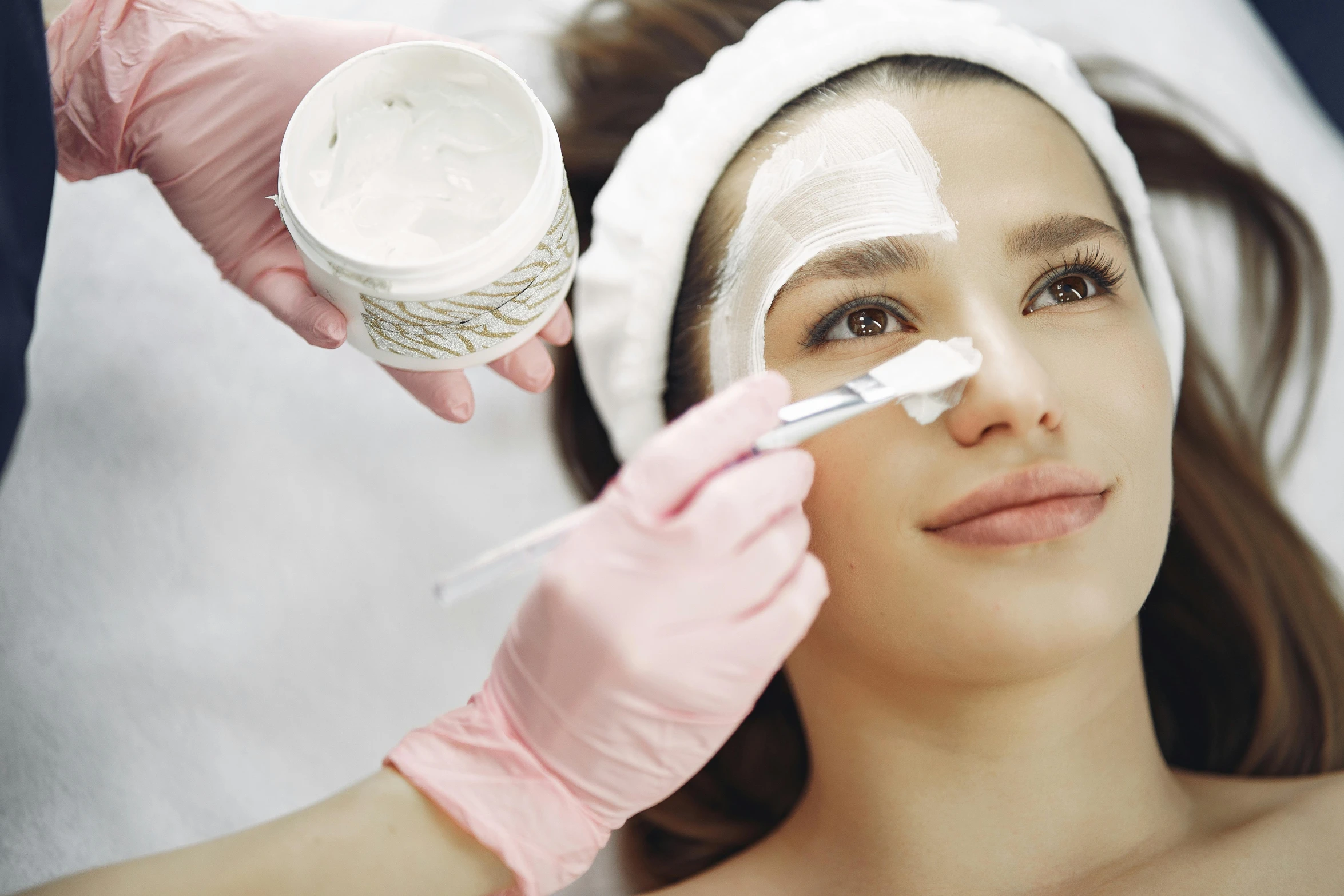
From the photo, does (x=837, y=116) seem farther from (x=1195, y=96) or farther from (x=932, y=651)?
(x=1195, y=96)

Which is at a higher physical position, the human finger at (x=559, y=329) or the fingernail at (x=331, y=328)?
the fingernail at (x=331, y=328)

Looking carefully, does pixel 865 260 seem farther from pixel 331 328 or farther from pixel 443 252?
pixel 331 328

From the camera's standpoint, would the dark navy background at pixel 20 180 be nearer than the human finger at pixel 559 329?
Yes

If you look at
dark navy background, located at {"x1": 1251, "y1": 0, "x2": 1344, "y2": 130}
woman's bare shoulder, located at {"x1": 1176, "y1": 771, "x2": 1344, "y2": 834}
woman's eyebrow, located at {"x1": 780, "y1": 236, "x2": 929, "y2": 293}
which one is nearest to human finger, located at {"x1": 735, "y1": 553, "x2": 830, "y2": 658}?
woman's eyebrow, located at {"x1": 780, "y1": 236, "x2": 929, "y2": 293}

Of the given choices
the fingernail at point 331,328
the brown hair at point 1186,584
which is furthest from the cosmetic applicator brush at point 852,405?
the brown hair at point 1186,584

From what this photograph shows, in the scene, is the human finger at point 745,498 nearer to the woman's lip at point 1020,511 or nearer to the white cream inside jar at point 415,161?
the woman's lip at point 1020,511

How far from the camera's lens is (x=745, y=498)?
1.03m

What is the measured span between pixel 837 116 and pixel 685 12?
67cm

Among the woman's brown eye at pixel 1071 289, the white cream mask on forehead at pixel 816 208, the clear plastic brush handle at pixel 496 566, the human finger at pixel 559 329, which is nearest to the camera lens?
the clear plastic brush handle at pixel 496 566

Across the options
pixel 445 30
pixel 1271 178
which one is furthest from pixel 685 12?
pixel 1271 178

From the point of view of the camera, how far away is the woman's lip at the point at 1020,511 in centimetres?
112

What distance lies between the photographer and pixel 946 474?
44.4 inches

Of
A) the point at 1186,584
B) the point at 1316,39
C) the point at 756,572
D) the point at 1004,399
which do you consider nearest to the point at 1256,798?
the point at 1186,584

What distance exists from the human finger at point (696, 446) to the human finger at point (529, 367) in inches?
17.3
